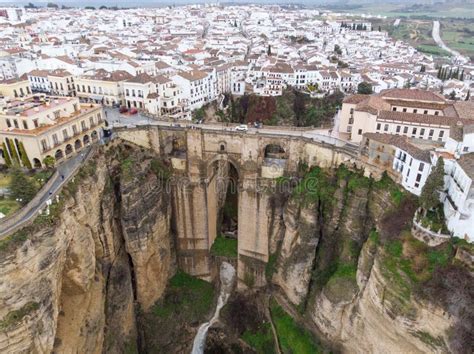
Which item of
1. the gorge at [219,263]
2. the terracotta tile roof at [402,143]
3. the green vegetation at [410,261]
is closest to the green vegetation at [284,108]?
the gorge at [219,263]

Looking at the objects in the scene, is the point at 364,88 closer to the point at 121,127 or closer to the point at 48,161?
the point at 121,127

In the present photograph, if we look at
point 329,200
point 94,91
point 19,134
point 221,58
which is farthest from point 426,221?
point 221,58

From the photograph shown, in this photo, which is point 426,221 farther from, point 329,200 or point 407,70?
point 407,70

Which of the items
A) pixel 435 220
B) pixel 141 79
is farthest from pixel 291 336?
pixel 141 79

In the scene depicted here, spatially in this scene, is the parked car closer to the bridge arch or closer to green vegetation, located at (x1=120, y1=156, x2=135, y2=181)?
the bridge arch

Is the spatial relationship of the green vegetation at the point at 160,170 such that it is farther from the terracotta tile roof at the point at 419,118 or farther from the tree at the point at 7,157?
the terracotta tile roof at the point at 419,118

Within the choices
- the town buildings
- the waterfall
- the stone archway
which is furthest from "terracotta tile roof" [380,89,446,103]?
the stone archway
